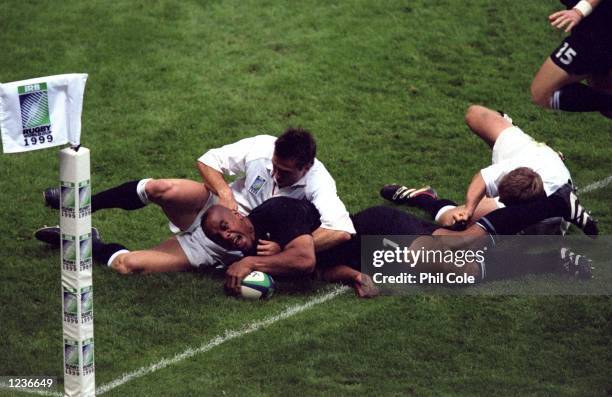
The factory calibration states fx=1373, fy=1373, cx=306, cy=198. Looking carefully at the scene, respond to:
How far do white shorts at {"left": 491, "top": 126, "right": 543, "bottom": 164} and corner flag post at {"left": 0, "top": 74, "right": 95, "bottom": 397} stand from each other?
14.1ft

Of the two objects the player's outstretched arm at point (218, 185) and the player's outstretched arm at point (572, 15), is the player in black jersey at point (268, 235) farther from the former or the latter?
the player's outstretched arm at point (572, 15)

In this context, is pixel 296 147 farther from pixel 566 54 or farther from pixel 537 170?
pixel 566 54

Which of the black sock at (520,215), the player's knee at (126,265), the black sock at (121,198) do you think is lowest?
the player's knee at (126,265)

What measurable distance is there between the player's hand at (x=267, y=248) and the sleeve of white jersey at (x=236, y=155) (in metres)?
0.69

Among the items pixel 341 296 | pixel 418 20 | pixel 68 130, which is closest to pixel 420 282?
pixel 341 296

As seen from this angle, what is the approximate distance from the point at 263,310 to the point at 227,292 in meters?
0.35

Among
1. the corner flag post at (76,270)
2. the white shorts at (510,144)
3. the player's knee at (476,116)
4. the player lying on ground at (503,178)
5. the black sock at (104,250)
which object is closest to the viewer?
the corner flag post at (76,270)

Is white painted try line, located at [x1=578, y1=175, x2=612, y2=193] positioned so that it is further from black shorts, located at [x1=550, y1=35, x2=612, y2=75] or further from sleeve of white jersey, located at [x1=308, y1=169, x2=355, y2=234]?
sleeve of white jersey, located at [x1=308, y1=169, x2=355, y2=234]

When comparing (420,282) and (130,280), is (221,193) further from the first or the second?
(420,282)

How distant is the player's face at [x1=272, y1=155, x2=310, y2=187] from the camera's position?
31.2 ft

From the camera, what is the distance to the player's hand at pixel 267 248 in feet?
31.1

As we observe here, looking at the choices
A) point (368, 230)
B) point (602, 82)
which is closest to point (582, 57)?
point (602, 82)

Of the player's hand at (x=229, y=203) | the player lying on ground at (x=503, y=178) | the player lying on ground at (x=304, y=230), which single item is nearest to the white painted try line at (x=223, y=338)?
the player lying on ground at (x=304, y=230)

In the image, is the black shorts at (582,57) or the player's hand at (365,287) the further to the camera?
the black shorts at (582,57)
